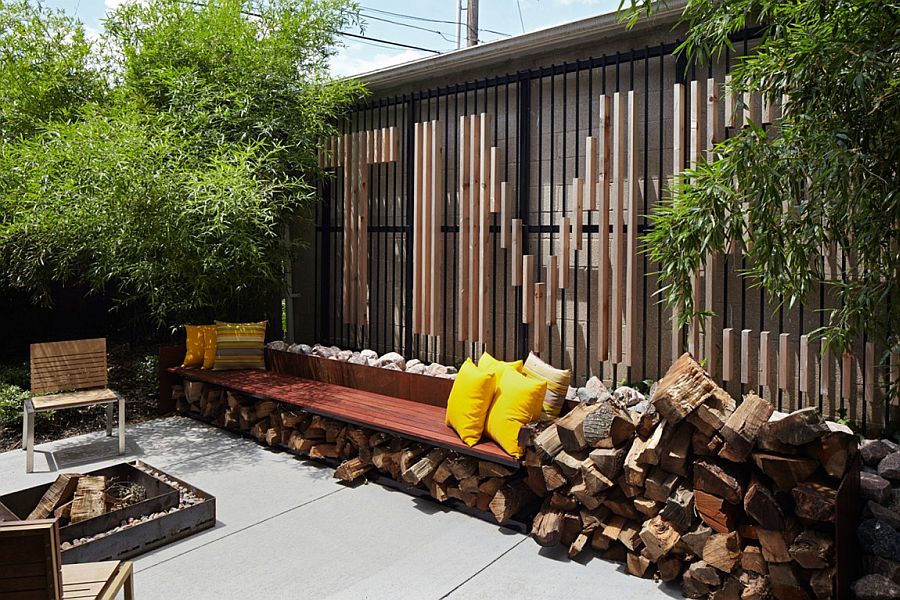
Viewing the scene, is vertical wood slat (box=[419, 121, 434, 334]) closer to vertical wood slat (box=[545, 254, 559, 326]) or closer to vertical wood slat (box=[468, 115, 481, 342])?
vertical wood slat (box=[468, 115, 481, 342])

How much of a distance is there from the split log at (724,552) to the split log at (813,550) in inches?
7.7

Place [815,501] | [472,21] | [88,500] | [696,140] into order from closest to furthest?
[815,501] < [88,500] < [696,140] < [472,21]

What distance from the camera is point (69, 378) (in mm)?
Answer: 4520

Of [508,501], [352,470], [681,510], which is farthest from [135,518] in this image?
[681,510]

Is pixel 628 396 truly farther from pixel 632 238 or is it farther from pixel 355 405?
pixel 355 405

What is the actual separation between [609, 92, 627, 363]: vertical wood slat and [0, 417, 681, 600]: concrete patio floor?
146 cm

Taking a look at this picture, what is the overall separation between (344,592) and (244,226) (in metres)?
3.13

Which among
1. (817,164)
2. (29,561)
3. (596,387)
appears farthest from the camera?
(596,387)

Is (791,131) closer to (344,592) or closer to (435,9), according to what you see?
(344,592)

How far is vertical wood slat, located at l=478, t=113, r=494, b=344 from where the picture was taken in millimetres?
4691

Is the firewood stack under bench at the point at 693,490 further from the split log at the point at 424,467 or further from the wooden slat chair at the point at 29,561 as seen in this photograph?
the wooden slat chair at the point at 29,561

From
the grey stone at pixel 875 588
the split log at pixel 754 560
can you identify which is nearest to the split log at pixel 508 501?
the split log at pixel 754 560

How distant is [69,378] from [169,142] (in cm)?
179

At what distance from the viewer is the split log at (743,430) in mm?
2451
